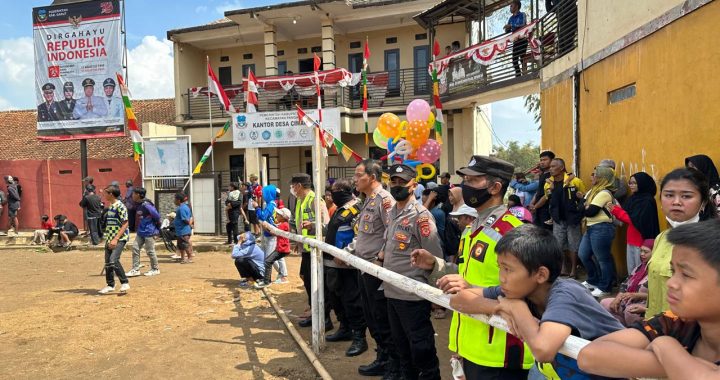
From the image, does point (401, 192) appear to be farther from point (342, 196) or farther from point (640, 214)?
point (640, 214)

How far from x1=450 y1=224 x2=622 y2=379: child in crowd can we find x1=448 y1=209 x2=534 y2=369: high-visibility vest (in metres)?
0.20

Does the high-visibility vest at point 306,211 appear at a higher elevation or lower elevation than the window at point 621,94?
lower

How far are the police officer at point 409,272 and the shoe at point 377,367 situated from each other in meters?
0.48

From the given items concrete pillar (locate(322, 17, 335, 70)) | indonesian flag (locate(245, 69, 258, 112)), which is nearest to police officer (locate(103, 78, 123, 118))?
indonesian flag (locate(245, 69, 258, 112))

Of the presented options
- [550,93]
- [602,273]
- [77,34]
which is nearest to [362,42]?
[77,34]

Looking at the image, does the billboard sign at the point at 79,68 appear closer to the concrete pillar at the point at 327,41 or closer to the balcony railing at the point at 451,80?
the balcony railing at the point at 451,80

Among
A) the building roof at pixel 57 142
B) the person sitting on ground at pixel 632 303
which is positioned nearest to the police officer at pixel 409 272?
the person sitting on ground at pixel 632 303

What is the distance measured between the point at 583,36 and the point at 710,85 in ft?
10.4

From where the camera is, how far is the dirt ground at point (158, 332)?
4.71m

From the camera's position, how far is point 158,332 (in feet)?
19.4

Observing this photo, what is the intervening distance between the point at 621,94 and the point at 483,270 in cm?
508

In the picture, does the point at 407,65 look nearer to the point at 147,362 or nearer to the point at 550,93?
the point at 550,93

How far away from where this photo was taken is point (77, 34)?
1567 cm

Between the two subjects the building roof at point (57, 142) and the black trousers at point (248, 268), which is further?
the building roof at point (57, 142)
